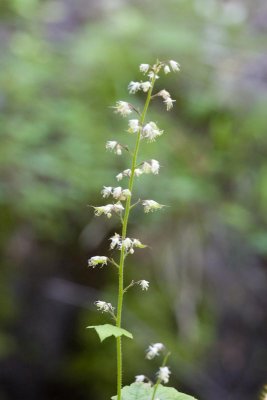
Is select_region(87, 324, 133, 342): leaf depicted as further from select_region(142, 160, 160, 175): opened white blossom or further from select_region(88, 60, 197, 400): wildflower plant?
select_region(142, 160, 160, 175): opened white blossom

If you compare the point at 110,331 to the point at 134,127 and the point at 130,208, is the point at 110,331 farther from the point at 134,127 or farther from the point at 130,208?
the point at 134,127

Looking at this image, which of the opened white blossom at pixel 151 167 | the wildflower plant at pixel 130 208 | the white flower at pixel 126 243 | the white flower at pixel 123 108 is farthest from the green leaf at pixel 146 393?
the white flower at pixel 123 108

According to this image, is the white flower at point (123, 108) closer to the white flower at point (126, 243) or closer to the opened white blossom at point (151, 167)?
the opened white blossom at point (151, 167)

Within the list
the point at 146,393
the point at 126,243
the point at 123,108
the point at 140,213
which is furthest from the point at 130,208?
the point at 140,213

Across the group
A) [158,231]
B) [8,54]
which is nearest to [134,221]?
[158,231]

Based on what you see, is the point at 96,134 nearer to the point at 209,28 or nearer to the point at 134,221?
the point at 134,221

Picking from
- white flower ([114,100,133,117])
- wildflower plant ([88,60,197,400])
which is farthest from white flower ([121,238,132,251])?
white flower ([114,100,133,117])
